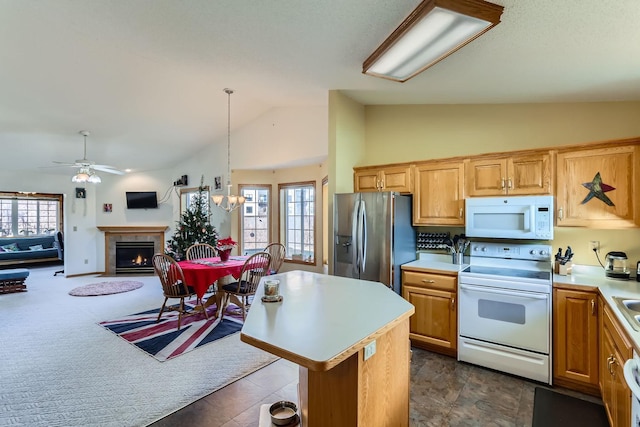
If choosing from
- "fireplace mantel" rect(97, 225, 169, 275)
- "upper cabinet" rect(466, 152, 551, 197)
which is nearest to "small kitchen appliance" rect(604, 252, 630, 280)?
Answer: "upper cabinet" rect(466, 152, 551, 197)

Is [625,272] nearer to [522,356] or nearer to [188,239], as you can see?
[522,356]

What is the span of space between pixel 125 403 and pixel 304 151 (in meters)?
3.73

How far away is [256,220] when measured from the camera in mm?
6266

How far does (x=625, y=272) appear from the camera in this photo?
252 centimetres

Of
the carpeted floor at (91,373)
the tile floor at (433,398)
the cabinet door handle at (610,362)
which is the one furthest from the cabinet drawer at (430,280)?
the carpeted floor at (91,373)

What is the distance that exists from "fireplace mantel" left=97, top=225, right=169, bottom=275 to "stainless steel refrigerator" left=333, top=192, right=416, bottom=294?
5.65 meters

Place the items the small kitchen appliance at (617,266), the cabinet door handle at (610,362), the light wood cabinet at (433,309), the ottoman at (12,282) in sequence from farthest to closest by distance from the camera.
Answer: the ottoman at (12,282) < the light wood cabinet at (433,309) < the small kitchen appliance at (617,266) < the cabinet door handle at (610,362)

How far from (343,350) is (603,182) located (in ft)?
8.88

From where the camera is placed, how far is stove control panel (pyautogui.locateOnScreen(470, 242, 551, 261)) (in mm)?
2961

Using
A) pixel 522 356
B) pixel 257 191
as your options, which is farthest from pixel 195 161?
pixel 522 356

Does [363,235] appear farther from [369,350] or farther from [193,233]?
[193,233]

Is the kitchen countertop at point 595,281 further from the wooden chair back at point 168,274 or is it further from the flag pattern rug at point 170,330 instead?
the wooden chair back at point 168,274

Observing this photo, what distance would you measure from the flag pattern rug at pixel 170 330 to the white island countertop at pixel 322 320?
198cm

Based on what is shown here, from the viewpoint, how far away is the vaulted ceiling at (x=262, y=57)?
6.34ft
